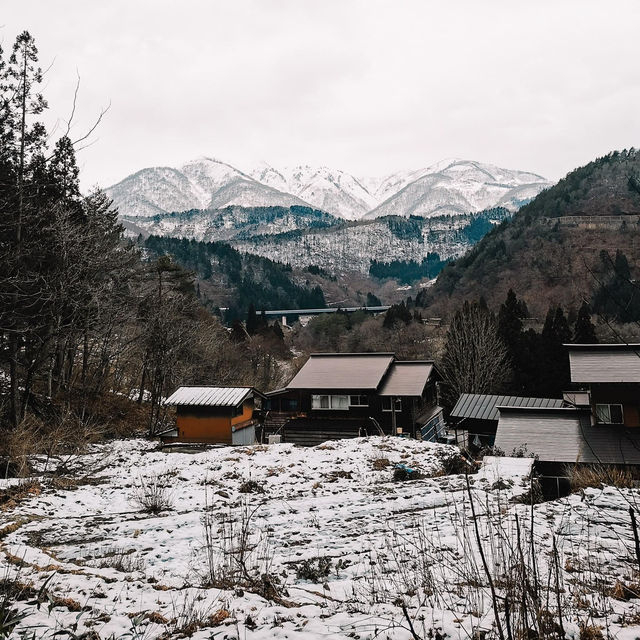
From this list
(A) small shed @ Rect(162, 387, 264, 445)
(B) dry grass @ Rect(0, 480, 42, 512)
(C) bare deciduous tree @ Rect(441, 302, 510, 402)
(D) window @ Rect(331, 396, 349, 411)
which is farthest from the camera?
(C) bare deciduous tree @ Rect(441, 302, 510, 402)

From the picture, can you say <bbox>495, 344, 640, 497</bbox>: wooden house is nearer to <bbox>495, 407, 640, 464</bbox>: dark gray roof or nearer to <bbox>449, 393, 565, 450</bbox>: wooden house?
<bbox>495, 407, 640, 464</bbox>: dark gray roof

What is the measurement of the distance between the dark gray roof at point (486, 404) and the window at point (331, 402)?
7502 mm

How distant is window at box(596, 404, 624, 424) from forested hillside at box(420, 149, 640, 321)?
47.6 m

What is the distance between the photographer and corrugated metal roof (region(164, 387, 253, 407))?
82.3ft

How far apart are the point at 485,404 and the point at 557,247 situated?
75.5 meters

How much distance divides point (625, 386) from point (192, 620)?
17.4 metres

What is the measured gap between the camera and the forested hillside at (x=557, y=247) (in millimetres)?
75312

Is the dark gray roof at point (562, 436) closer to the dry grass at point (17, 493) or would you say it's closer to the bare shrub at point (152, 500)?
the bare shrub at point (152, 500)

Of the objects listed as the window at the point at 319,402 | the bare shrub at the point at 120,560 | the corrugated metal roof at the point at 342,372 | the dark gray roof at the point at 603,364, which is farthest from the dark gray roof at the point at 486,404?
the bare shrub at the point at 120,560

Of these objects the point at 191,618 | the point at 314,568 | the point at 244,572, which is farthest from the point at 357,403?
the point at 191,618

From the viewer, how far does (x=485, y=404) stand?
26.5 meters

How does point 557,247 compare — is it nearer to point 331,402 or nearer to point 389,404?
point 389,404

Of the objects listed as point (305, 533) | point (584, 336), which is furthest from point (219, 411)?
point (584, 336)

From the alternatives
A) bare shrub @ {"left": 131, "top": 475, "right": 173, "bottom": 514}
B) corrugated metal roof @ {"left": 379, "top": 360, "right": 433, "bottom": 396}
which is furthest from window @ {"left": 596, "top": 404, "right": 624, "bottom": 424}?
bare shrub @ {"left": 131, "top": 475, "right": 173, "bottom": 514}
